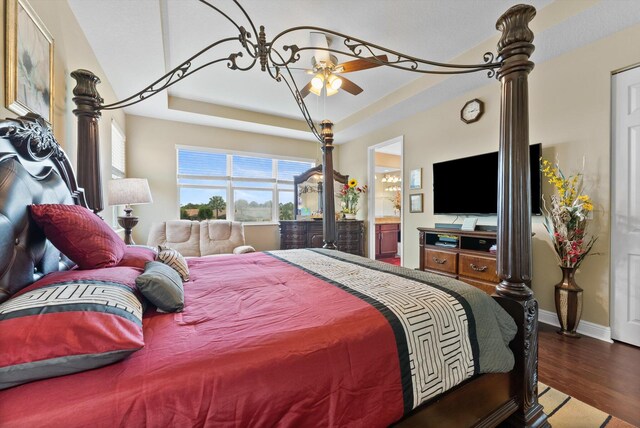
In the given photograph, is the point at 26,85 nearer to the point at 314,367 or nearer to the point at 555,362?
the point at 314,367

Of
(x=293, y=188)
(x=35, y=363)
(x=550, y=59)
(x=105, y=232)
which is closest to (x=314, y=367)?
(x=35, y=363)

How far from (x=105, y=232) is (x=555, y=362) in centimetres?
317

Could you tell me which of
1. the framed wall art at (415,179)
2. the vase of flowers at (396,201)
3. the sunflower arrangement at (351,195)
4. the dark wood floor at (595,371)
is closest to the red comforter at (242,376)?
the dark wood floor at (595,371)

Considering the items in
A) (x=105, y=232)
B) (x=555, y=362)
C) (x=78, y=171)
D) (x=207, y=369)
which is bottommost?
(x=555, y=362)

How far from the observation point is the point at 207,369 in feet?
2.52

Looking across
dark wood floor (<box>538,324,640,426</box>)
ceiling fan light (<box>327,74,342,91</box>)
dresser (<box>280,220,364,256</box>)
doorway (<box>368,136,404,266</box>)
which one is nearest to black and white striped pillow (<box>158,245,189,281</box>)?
ceiling fan light (<box>327,74,342,91</box>)

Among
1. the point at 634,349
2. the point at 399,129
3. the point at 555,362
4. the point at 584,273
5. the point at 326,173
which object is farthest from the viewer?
the point at 399,129

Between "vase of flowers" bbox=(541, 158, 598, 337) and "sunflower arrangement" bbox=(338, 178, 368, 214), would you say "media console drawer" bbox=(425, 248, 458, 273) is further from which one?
"sunflower arrangement" bbox=(338, 178, 368, 214)

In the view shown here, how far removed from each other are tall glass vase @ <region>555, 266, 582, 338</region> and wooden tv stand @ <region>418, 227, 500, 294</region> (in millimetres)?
524

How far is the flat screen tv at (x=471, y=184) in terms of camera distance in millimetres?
2883

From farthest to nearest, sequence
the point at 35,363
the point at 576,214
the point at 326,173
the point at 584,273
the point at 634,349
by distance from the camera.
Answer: the point at 326,173 → the point at 584,273 → the point at 576,214 → the point at 634,349 → the point at 35,363

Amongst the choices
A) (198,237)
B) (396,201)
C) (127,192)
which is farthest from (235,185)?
(396,201)

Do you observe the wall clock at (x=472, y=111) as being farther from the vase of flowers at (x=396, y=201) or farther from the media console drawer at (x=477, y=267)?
the vase of flowers at (x=396, y=201)

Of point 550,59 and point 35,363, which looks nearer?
point 35,363
